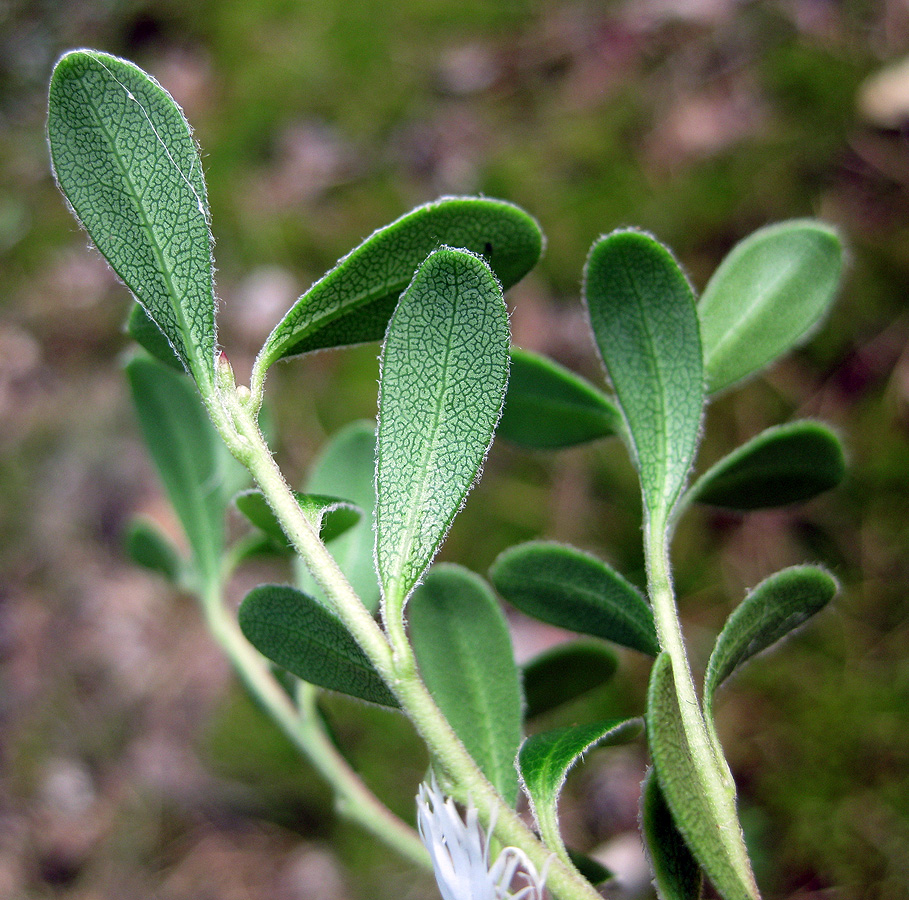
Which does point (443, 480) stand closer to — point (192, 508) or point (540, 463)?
point (192, 508)

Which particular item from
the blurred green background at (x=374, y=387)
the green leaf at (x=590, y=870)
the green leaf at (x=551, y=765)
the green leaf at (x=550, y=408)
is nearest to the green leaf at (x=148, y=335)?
the green leaf at (x=550, y=408)

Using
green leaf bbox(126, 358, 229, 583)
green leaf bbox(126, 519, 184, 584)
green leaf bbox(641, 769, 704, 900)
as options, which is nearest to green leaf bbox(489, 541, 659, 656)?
green leaf bbox(641, 769, 704, 900)

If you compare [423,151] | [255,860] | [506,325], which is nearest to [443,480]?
[506,325]

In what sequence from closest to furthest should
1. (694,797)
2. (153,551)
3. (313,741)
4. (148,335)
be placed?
(694,797) < (148,335) < (313,741) < (153,551)

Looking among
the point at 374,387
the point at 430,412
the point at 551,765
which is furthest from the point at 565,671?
the point at 374,387

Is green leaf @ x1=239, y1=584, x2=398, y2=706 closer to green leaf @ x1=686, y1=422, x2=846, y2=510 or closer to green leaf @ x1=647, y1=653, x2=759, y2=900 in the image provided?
green leaf @ x1=647, y1=653, x2=759, y2=900

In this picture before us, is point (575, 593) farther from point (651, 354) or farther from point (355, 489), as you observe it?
point (355, 489)

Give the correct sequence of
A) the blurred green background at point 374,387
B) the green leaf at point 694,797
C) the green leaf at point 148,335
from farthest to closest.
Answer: the blurred green background at point 374,387, the green leaf at point 148,335, the green leaf at point 694,797

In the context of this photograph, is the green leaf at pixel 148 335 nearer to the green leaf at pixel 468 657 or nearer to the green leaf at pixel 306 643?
the green leaf at pixel 306 643
